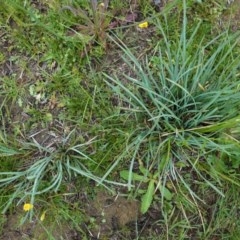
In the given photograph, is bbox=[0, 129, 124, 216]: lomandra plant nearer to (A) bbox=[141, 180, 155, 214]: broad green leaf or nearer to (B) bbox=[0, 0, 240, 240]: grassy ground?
(B) bbox=[0, 0, 240, 240]: grassy ground

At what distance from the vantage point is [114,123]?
2.05 m

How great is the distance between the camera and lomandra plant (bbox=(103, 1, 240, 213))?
6.21 ft

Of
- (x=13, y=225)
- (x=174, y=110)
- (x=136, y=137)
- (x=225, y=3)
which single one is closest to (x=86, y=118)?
(x=136, y=137)

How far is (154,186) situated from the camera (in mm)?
2012

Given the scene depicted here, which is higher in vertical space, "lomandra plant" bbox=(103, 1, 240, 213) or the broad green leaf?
"lomandra plant" bbox=(103, 1, 240, 213)

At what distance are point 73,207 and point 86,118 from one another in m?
0.38

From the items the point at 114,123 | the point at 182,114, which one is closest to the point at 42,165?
the point at 114,123

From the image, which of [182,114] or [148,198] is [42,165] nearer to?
[148,198]

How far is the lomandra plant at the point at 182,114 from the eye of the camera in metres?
1.89

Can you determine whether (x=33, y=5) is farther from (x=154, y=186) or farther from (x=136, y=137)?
(x=154, y=186)

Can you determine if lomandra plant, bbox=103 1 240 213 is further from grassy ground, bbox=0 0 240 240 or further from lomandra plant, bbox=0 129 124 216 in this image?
lomandra plant, bbox=0 129 124 216

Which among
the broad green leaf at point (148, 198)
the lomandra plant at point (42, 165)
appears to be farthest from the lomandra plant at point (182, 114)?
the lomandra plant at point (42, 165)

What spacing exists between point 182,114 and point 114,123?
295 millimetres

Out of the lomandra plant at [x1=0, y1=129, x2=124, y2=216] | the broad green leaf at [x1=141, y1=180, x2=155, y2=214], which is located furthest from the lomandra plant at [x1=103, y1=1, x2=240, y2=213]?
the lomandra plant at [x1=0, y1=129, x2=124, y2=216]
